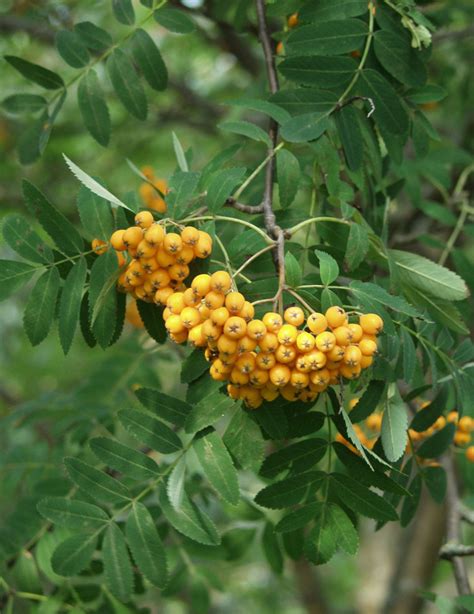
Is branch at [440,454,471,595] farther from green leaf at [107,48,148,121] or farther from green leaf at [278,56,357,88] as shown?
green leaf at [107,48,148,121]

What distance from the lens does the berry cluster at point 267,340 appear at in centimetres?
132

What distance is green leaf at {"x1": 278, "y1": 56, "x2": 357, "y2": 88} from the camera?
1.84 meters

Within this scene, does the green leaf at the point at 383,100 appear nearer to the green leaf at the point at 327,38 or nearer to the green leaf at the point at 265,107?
the green leaf at the point at 327,38

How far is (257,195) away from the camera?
212 centimetres

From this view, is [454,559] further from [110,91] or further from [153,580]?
[110,91]

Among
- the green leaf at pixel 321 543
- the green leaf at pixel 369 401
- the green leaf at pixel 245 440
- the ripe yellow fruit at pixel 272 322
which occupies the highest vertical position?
the ripe yellow fruit at pixel 272 322

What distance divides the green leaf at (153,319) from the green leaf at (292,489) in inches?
14.6

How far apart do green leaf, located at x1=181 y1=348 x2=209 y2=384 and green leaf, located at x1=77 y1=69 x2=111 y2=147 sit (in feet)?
2.57

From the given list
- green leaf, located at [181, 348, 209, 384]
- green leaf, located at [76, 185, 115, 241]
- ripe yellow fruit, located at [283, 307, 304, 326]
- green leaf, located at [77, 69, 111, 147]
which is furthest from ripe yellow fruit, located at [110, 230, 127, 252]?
green leaf, located at [77, 69, 111, 147]

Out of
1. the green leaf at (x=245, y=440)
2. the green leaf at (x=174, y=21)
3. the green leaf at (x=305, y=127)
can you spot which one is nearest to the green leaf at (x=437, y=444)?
the green leaf at (x=245, y=440)

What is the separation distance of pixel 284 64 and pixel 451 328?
682 millimetres

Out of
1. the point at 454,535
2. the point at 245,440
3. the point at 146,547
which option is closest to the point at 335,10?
the point at 245,440

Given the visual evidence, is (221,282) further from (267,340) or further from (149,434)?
(149,434)

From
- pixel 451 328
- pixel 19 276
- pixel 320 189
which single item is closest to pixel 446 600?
pixel 451 328
